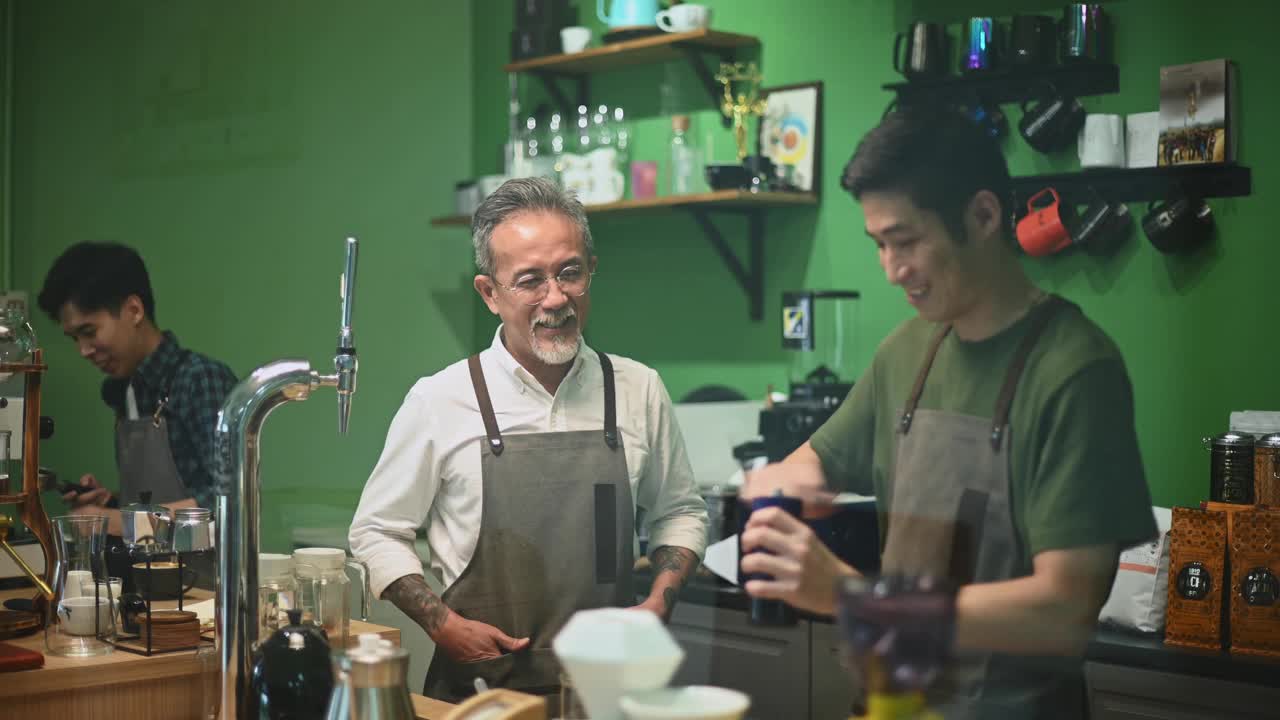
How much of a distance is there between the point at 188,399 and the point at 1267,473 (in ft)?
8.13

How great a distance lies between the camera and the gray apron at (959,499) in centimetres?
150

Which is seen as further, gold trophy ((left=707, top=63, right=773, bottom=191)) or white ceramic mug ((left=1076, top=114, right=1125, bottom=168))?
gold trophy ((left=707, top=63, right=773, bottom=191))

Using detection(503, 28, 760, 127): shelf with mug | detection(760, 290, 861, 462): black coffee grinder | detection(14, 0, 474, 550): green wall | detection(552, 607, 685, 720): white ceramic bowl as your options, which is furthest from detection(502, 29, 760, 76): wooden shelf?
detection(552, 607, 685, 720): white ceramic bowl

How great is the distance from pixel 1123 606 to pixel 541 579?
929 millimetres

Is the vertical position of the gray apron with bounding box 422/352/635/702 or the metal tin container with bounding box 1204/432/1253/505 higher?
the metal tin container with bounding box 1204/432/1253/505

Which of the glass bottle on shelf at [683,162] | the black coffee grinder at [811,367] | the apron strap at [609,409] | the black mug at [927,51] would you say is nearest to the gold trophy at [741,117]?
the glass bottle on shelf at [683,162]

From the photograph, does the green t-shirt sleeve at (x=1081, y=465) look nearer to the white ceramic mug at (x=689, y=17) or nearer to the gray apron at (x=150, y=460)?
the gray apron at (x=150, y=460)

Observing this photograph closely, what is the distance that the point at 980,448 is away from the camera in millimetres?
1540

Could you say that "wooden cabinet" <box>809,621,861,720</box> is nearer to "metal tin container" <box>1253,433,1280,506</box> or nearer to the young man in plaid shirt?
"metal tin container" <box>1253,433,1280,506</box>

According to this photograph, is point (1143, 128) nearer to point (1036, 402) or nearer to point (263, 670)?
point (1036, 402)

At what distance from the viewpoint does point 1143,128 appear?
1.95 m

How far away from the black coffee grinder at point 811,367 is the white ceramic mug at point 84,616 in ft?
3.49

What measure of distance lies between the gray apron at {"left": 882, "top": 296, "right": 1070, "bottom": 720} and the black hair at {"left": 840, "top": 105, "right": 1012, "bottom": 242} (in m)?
0.15

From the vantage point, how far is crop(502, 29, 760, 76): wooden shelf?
3.96m
